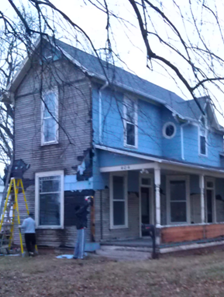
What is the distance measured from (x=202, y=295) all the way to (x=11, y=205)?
9342 mm

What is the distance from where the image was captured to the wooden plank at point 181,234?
12880mm

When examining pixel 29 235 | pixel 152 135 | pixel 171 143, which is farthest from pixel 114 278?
pixel 171 143

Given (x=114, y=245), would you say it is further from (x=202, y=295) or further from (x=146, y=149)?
→ (x=202, y=295)

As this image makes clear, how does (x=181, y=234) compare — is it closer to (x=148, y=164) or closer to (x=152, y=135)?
(x=148, y=164)

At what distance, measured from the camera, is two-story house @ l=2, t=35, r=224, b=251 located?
13.8m

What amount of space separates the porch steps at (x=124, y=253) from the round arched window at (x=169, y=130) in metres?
6.02

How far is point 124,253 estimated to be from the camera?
13.1m

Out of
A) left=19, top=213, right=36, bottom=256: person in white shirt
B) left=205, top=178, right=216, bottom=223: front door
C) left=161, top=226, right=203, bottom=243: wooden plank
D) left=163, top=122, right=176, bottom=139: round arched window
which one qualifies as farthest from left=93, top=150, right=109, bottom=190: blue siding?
left=205, top=178, right=216, bottom=223: front door

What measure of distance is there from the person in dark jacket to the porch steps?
893 millimetres

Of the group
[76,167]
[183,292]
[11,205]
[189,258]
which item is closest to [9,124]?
[11,205]

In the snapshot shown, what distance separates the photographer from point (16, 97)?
1656 centimetres

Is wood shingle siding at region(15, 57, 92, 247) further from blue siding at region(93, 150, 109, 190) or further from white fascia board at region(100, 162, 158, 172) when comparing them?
white fascia board at region(100, 162, 158, 172)

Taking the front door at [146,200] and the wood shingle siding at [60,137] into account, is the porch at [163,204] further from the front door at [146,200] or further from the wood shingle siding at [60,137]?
the wood shingle siding at [60,137]

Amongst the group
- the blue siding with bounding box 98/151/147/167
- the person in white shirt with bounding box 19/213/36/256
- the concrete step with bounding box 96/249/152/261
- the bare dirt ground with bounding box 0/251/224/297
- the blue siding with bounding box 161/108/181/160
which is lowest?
the bare dirt ground with bounding box 0/251/224/297
